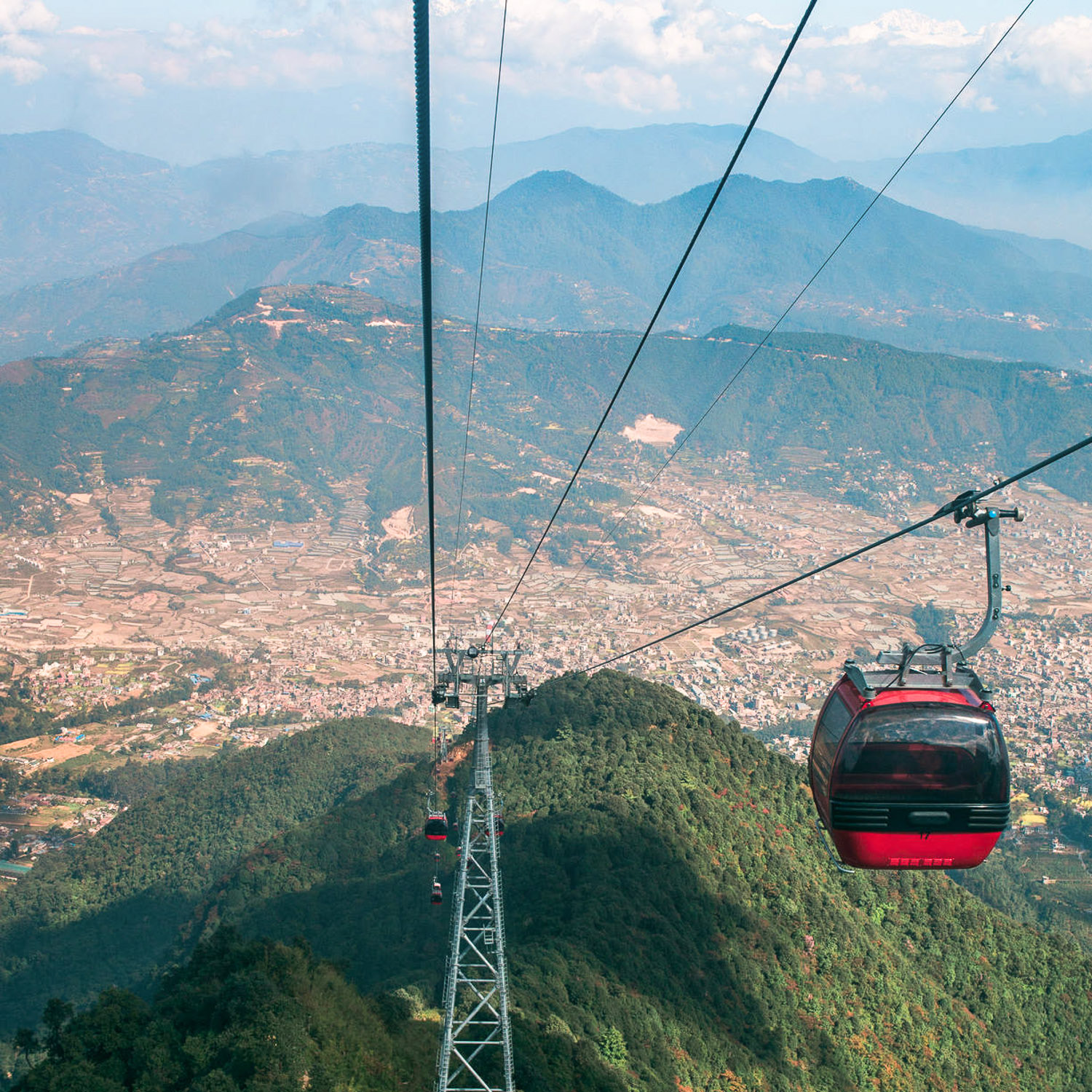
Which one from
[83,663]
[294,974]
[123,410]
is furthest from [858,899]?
[123,410]

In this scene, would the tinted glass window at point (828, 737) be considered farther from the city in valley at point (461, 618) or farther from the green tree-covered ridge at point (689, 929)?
the city in valley at point (461, 618)

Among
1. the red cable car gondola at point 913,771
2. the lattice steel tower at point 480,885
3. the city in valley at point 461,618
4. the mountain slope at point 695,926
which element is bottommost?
the city in valley at point 461,618

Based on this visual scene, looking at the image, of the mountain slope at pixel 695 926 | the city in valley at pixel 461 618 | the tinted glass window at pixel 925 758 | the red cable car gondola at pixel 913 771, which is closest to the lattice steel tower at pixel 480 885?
the mountain slope at pixel 695 926

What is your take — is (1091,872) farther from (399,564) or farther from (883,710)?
(399,564)

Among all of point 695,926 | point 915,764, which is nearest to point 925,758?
point 915,764

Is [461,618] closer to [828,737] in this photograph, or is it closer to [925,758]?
[828,737]

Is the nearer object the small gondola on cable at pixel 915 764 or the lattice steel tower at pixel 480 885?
the small gondola on cable at pixel 915 764
